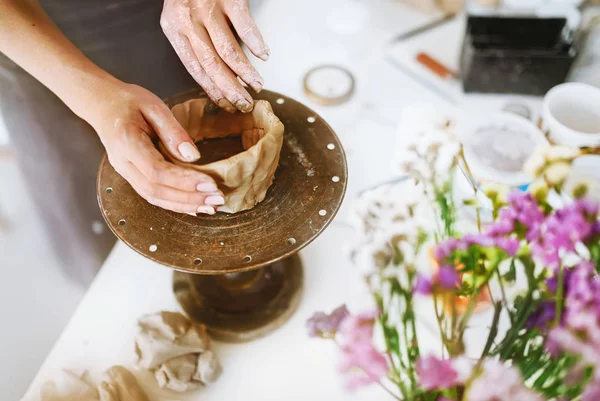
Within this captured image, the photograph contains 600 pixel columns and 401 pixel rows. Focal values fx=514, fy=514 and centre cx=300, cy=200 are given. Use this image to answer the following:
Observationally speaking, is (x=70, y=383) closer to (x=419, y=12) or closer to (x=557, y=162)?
(x=557, y=162)

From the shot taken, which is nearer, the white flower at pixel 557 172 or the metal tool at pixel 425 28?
the white flower at pixel 557 172

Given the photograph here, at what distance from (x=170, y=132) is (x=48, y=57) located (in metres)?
0.29

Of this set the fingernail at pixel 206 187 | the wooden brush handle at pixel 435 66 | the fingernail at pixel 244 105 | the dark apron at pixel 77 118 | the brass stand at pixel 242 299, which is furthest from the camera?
the wooden brush handle at pixel 435 66

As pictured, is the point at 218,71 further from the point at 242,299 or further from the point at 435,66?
the point at 435,66

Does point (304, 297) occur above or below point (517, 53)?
below

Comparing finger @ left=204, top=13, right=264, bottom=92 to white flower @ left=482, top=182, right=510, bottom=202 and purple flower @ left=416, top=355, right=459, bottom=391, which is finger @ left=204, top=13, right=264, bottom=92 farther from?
purple flower @ left=416, top=355, right=459, bottom=391

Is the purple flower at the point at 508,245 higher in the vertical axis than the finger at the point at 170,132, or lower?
higher

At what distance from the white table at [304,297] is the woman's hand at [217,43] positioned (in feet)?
1.11

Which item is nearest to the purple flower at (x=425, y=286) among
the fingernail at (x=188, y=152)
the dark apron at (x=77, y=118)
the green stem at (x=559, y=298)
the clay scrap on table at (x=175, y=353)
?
the green stem at (x=559, y=298)

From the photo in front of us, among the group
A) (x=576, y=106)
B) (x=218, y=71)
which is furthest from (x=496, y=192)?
(x=576, y=106)

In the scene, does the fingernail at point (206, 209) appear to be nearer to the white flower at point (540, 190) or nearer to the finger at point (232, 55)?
the finger at point (232, 55)

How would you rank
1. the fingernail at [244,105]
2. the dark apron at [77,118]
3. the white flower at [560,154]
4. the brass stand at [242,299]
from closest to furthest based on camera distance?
the white flower at [560,154] < the fingernail at [244,105] < the brass stand at [242,299] < the dark apron at [77,118]

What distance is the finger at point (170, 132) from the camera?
65cm

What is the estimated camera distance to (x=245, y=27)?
0.77 m
